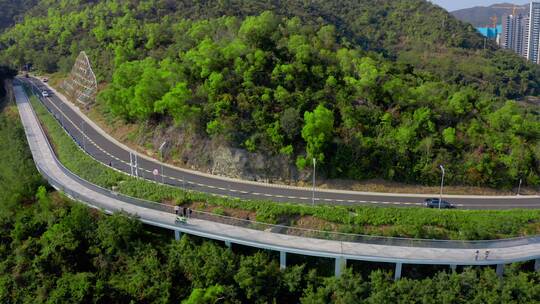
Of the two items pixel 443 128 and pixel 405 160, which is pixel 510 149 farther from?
pixel 405 160

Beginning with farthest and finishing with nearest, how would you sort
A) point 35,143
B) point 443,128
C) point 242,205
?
point 35,143
point 443,128
point 242,205

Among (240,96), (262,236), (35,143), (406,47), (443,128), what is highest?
(406,47)

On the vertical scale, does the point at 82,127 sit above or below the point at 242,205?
above

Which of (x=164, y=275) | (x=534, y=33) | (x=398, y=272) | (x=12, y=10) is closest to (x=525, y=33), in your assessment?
(x=534, y=33)

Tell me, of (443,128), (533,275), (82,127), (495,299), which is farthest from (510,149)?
(82,127)

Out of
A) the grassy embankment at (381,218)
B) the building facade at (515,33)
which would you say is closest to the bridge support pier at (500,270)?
the grassy embankment at (381,218)

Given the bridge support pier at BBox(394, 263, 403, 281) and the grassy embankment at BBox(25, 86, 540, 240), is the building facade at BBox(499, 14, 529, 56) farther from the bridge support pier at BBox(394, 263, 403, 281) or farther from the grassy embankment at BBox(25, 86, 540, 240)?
the bridge support pier at BBox(394, 263, 403, 281)
